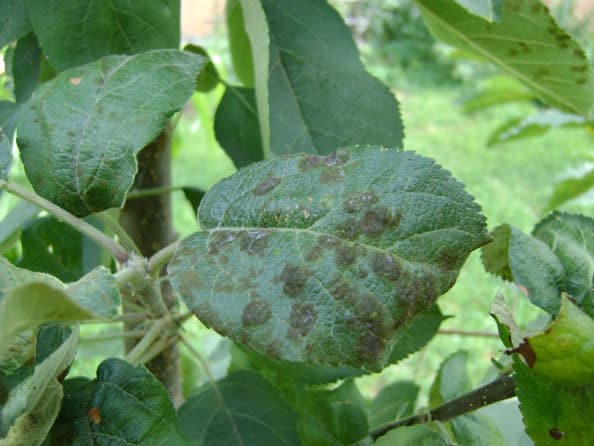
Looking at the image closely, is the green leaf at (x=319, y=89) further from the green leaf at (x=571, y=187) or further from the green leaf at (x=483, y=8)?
the green leaf at (x=571, y=187)

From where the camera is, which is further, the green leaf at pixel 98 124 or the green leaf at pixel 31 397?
the green leaf at pixel 98 124

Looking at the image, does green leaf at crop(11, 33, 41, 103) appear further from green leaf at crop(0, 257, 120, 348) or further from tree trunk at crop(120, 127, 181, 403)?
green leaf at crop(0, 257, 120, 348)

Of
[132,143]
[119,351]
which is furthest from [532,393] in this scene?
[119,351]

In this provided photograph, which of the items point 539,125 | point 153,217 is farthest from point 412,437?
point 539,125

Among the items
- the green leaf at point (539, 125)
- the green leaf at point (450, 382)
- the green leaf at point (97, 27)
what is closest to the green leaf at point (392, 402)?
the green leaf at point (450, 382)

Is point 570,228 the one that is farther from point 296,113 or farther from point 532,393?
point 296,113
